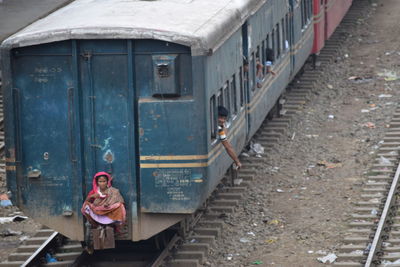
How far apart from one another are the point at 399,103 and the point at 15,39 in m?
10.4

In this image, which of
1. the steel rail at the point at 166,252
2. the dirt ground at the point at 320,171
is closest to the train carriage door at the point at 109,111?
the steel rail at the point at 166,252

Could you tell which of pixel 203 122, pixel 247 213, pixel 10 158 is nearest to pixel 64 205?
pixel 10 158

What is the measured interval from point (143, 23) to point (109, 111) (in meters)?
1.02

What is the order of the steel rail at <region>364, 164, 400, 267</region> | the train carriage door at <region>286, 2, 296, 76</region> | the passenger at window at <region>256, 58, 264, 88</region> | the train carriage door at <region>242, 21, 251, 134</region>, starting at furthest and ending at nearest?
1. the train carriage door at <region>286, 2, 296, 76</region>
2. the passenger at window at <region>256, 58, 264, 88</region>
3. the train carriage door at <region>242, 21, 251, 134</region>
4. the steel rail at <region>364, 164, 400, 267</region>

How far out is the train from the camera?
38.3ft

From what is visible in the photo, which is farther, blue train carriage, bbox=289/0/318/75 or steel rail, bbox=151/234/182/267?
blue train carriage, bbox=289/0/318/75

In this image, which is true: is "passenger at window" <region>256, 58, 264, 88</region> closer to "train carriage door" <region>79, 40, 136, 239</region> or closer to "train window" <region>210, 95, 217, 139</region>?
"train window" <region>210, 95, 217, 139</region>

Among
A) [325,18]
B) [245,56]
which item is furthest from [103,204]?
[325,18]

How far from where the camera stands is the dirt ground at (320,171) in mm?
13680

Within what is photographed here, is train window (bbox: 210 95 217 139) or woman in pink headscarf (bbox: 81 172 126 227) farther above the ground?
train window (bbox: 210 95 217 139)

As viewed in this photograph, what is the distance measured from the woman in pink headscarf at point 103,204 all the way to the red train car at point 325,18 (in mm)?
11311

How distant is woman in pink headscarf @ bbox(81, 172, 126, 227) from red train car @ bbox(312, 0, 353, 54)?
1131cm

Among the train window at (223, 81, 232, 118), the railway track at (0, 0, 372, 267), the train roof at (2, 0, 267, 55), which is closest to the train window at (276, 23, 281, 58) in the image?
the railway track at (0, 0, 372, 267)

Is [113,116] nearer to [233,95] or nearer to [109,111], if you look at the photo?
[109,111]
